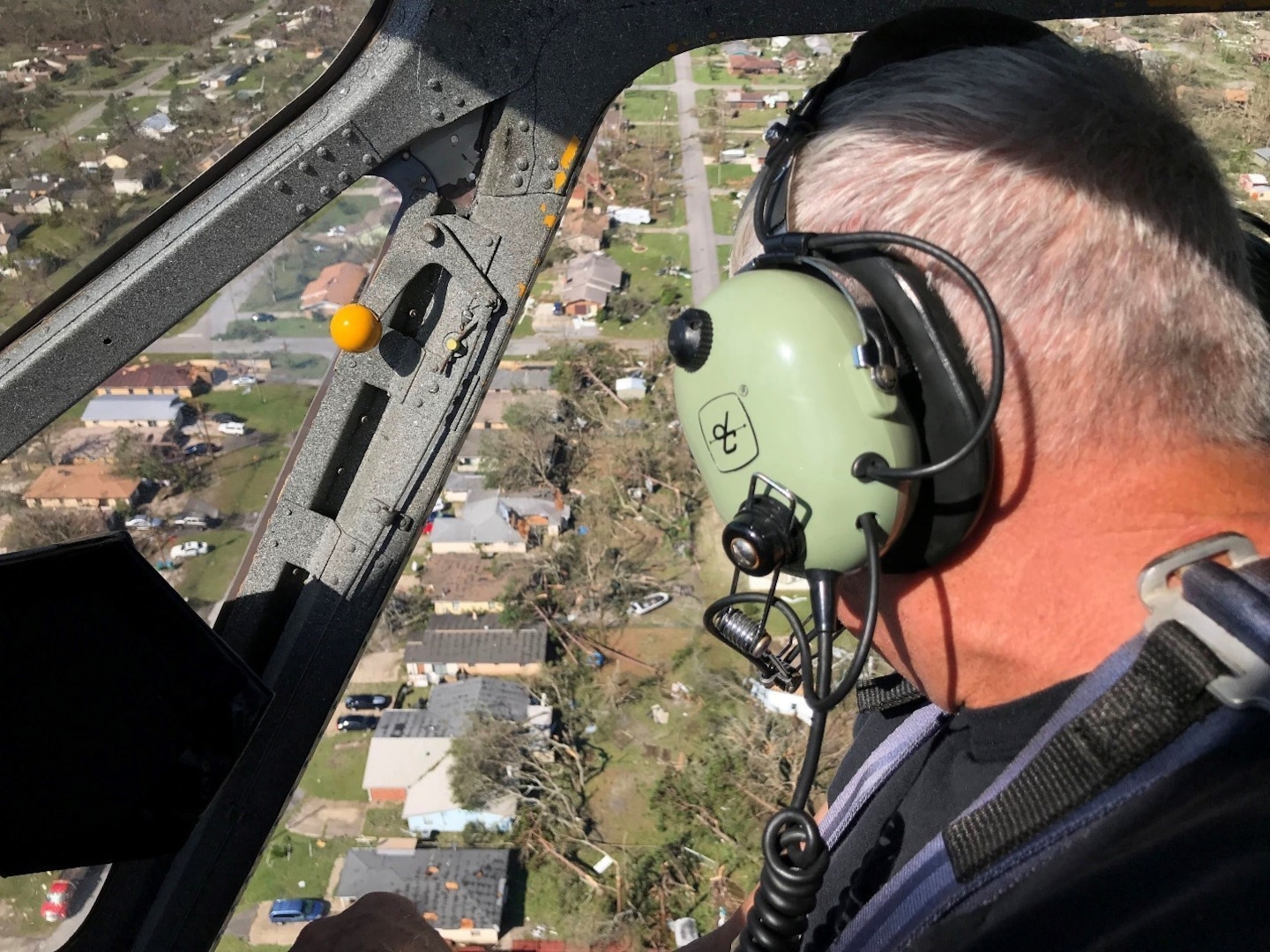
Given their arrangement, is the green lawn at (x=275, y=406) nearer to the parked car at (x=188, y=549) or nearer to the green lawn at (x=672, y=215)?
the parked car at (x=188, y=549)

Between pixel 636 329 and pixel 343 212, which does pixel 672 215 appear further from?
pixel 343 212

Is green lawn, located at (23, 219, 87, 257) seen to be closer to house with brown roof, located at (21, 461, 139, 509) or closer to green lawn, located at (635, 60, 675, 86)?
house with brown roof, located at (21, 461, 139, 509)

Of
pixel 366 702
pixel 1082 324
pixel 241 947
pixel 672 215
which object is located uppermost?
pixel 1082 324

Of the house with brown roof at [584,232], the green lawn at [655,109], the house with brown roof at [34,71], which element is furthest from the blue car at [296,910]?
the house with brown roof at [584,232]

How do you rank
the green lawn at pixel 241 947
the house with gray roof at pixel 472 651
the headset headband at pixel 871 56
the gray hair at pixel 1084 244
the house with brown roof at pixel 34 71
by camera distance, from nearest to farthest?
the gray hair at pixel 1084 244 → the headset headband at pixel 871 56 → the house with brown roof at pixel 34 71 → the green lawn at pixel 241 947 → the house with gray roof at pixel 472 651

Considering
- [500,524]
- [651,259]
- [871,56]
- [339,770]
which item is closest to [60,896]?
[871,56]

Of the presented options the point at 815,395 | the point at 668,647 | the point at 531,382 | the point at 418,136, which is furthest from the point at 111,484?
the point at 531,382

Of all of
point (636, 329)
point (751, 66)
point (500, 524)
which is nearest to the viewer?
point (500, 524)

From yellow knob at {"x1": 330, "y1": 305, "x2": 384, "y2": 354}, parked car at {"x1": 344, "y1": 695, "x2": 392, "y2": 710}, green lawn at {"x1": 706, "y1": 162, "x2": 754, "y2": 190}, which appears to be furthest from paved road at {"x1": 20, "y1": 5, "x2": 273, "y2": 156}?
green lawn at {"x1": 706, "y1": 162, "x2": 754, "y2": 190}
